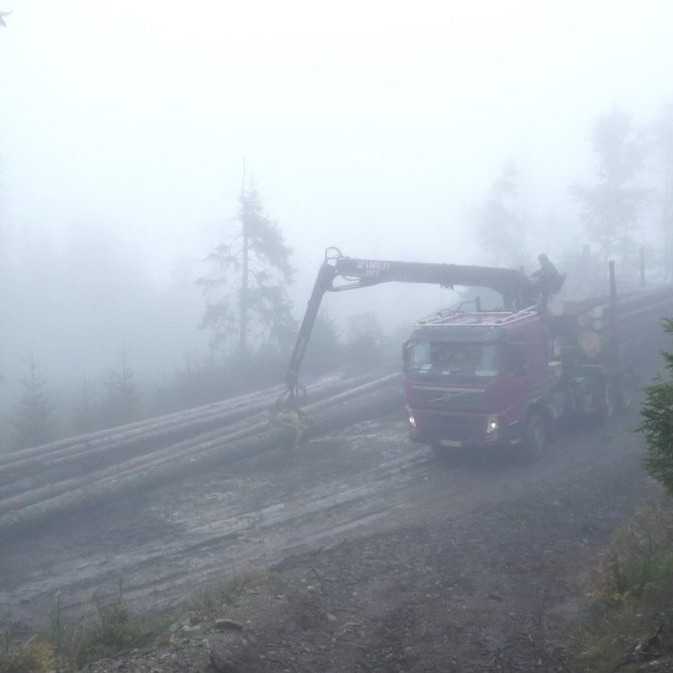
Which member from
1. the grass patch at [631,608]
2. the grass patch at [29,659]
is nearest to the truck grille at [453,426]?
the grass patch at [631,608]

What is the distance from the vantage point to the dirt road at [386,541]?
30.9ft

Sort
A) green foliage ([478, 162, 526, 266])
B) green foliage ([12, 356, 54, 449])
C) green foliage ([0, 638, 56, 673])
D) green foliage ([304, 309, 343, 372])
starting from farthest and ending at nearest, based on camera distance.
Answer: green foliage ([478, 162, 526, 266]) < green foliage ([304, 309, 343, 372]) < green foliage ([12, 356, 54, 449]) < green foliage ([0, 638, 56, 673])

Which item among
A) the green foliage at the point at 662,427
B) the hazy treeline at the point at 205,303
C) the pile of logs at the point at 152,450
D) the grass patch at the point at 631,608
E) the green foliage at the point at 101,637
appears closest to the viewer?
the grass patch at the point at 631,608

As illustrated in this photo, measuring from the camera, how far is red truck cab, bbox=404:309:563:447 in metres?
15.9

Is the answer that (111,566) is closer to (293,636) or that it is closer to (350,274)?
(293,636)

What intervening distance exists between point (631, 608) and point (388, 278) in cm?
1147

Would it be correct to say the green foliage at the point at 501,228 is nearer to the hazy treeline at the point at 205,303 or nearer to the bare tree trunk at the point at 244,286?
the hazy treeline at the point at 205,303

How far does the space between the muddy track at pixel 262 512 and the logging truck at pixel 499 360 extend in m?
0.92

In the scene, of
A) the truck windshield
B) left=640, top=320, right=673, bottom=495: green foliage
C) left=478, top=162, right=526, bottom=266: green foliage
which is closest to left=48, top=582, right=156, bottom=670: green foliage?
left=640, top=320, right=673, bottom=495: green foliage

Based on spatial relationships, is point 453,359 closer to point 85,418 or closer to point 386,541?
point 386,541

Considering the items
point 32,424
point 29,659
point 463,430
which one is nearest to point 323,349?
point 32,424

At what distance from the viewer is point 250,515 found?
1506 centimetres

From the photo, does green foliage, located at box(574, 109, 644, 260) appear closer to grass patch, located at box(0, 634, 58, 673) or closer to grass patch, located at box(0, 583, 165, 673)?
grass patch, located at box(0, 583, 165, 673)

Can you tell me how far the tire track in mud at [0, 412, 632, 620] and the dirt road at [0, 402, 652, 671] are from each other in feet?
0.14
